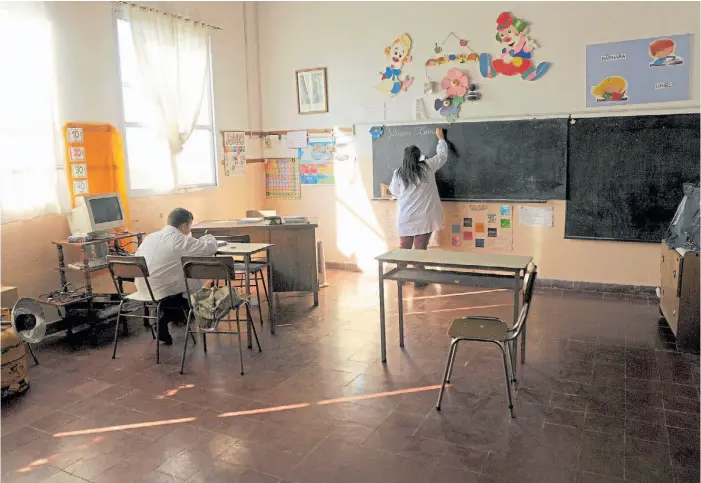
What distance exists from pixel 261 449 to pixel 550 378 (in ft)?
6.56

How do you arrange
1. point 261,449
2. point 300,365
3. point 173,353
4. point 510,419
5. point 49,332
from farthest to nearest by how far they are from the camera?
point 49,332 → point 173,353 → point 300,365 → point 510,419 → point 261,449

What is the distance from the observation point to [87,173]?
542 centimetres

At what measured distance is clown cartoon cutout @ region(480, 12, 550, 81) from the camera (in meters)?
6.08

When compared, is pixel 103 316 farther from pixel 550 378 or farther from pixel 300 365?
pixel 550 378

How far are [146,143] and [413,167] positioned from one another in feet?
9.25

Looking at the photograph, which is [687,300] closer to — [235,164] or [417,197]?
[417,197]

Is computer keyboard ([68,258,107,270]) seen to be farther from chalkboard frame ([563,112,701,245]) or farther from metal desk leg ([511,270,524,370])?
chalkboard frame ([563,112,701,245])

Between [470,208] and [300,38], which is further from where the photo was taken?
[300,38]

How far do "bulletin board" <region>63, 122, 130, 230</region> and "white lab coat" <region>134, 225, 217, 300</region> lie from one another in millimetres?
1048

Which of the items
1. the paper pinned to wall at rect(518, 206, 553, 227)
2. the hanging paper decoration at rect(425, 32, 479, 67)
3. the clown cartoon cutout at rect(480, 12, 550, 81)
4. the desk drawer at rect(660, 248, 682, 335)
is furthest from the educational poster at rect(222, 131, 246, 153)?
the desk drawer at rect(660, 248, 682, 335)

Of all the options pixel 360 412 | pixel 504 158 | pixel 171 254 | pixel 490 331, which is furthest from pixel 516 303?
pixel 504 158

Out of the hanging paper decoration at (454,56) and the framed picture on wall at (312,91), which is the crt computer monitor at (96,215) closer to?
the framed picture on wall at (312,91)

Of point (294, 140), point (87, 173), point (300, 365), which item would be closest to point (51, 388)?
point (300, 365)

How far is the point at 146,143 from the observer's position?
6.23 m
